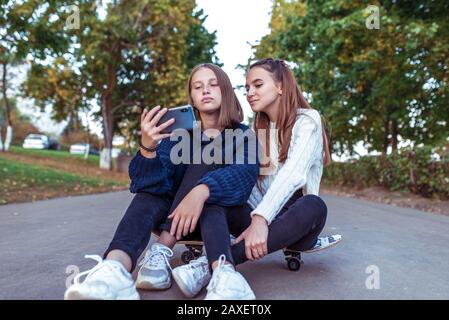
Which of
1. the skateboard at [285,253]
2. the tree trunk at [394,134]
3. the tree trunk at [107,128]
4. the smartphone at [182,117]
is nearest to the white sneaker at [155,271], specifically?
the skateboard at [285,253]

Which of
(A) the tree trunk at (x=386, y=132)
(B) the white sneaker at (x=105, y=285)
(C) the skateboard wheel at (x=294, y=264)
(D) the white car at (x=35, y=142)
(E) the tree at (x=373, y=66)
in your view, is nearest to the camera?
Answer: (B) the white sneaker at (x=105, y=285)

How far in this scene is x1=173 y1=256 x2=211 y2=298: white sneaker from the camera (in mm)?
2164

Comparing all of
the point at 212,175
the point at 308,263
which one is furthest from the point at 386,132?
the point at 212,175

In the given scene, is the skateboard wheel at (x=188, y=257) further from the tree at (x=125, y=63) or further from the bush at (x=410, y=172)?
the tree at (x=125, y=63)

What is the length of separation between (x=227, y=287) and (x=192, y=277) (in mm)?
316

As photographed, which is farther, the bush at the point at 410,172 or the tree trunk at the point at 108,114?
the tree trunk at the point at 108,114

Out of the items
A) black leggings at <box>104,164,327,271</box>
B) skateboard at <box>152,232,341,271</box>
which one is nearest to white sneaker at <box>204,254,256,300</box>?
black leggings at <box>104,164,327,271</box>

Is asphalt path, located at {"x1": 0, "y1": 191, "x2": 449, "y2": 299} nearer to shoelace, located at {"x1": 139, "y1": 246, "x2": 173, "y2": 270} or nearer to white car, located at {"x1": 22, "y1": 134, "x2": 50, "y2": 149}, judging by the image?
shoelace, located at {"x1": 139, "y1": 246, "x2": 173, "y2": 270}

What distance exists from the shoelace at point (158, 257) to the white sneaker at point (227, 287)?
429 millimetres

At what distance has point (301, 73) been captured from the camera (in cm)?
1541

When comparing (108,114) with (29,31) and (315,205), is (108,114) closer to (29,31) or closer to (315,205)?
(29,31)

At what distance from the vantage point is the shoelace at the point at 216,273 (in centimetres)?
197
